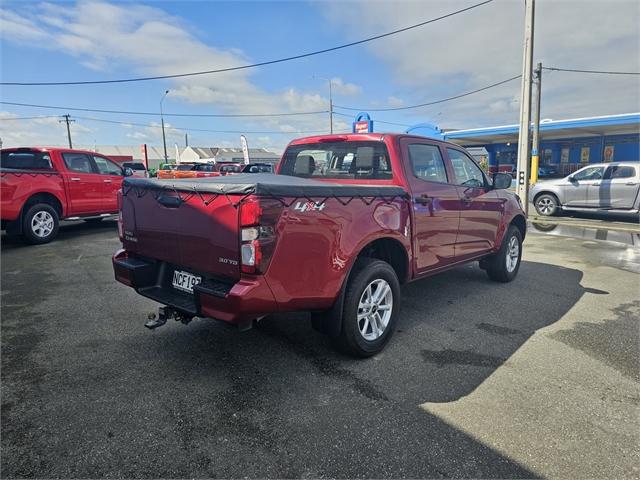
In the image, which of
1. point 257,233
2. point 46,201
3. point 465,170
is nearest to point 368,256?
point 257,233

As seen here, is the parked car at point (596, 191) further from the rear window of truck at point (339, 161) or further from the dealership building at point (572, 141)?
the dealership building at point (572, 141)

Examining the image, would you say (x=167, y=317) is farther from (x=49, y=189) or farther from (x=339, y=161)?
(x=49, y=189)

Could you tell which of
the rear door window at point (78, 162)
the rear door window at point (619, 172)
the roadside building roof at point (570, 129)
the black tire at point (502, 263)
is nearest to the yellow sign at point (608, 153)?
the roadside building roof at point (570, 129)

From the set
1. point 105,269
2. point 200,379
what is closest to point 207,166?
point 105,269

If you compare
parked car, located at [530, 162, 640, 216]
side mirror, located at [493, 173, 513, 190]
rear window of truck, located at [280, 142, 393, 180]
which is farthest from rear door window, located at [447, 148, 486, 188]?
parked car, located at [530, 162, 640, 216]

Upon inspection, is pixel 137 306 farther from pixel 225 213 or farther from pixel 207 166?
pixel 207 166

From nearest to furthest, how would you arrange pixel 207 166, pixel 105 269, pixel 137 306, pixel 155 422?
pixel 155 422
pixel 137 306
pixel 105 269
pixel 207 166

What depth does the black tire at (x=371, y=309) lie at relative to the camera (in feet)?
10.8

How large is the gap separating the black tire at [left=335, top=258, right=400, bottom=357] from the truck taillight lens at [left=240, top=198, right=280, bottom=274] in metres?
0.90

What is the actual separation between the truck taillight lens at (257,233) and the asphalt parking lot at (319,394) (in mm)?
979

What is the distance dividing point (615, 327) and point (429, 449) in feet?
9.86

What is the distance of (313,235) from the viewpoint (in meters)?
2.94

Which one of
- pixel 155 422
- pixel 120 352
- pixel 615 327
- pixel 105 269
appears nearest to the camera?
pixel 155 422

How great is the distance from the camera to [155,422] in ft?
8.64
